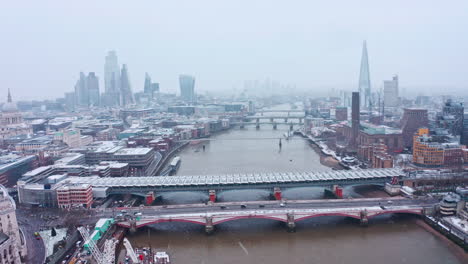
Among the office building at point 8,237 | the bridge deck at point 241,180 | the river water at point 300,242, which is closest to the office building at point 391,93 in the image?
the bridge deck at point 241,180

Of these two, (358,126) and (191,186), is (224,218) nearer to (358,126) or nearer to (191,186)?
(191,186)

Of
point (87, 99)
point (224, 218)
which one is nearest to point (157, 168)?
point (224, 218)

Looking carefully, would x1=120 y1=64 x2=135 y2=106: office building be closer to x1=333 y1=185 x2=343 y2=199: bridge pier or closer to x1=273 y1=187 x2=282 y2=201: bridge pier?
x1=273 y1=187 x2=282 y2=201: bridge pier

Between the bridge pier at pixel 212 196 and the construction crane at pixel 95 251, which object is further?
the bridge pier at pixel 212 196

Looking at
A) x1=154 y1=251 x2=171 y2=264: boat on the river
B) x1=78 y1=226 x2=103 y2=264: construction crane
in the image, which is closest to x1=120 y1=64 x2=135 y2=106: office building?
x1=78 y1=226 x2=103 y2=264: construction crane

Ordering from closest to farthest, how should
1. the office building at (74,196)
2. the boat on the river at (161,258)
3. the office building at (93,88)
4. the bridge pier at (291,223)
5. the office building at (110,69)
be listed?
the boat on the river at (161,258) < the bridge pier at (291,223) < the office building at (74,196) < the office building at (93,88) < the office building at (110,69)

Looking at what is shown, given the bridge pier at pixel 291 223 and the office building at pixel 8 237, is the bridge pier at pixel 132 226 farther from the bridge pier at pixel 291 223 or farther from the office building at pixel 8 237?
the bridge pier at pixel 291 223

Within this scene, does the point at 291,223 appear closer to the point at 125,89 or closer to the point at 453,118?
the point at 453,118

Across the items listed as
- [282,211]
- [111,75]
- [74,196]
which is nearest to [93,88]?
[111,75]
